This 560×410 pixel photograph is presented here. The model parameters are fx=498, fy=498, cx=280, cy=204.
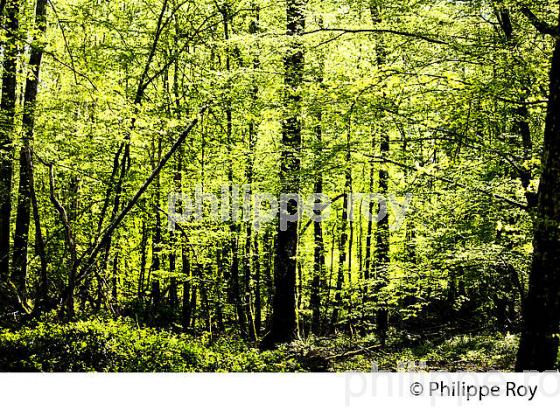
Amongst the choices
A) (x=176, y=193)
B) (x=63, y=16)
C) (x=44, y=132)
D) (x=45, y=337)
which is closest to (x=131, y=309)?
(x=176, y=193)

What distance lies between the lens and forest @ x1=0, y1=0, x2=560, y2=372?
24.1 feet

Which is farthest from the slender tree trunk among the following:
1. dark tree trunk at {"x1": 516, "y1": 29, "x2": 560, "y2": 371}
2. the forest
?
dark tree trunk at {"x1": 516, "y1": 29, "x2": 560, "y2": 371}

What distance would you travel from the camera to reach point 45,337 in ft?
25.8

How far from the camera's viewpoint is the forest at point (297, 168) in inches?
289

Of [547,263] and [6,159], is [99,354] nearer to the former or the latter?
[6,159]

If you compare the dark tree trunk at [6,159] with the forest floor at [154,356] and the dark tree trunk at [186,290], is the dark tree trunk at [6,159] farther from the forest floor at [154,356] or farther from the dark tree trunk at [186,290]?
the dark tree trunk at [186,290]

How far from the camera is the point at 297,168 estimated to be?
1125cm

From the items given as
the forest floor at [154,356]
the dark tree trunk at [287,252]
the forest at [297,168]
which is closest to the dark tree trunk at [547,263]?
the forest at [297,168]

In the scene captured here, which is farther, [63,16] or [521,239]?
[63,16]

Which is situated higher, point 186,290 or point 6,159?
point 6,159

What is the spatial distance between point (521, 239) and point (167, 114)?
28.3ft

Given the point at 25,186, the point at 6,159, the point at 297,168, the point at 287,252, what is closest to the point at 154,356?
the point at 287,252

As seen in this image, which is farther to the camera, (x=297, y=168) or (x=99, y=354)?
(x=297, y=168)

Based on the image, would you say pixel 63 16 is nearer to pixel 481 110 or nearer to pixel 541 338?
pixel 481 110
